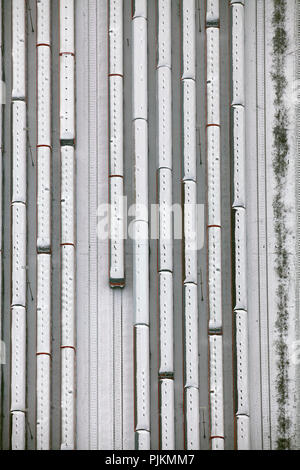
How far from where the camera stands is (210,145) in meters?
7.55

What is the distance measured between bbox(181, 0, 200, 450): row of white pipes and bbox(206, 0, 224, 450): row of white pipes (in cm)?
20

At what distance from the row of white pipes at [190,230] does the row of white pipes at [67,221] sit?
5.35 ft

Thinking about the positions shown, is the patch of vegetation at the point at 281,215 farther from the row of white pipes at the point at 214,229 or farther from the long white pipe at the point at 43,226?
the long white pipe at the point at 43,226

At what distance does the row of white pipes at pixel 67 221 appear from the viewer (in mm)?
7398

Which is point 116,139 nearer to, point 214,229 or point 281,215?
point 214,229

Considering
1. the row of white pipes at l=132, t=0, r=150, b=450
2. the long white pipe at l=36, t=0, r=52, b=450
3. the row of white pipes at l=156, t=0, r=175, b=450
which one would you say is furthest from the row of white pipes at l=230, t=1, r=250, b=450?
the long white pipe at l=36, t=0, r=52, b=450

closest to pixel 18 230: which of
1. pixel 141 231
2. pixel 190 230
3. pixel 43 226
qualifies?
pixel 43 226

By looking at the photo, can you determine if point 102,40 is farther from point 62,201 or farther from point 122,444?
point 122,444

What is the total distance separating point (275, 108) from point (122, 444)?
5.50 m

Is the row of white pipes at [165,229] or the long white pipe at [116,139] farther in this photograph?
the long white pipe at [116,139]

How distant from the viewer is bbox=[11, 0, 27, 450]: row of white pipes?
7402 millimetres

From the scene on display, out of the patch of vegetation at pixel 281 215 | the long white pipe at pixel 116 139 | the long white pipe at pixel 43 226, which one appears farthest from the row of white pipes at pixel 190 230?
the long white pipe at pixel 43 226
